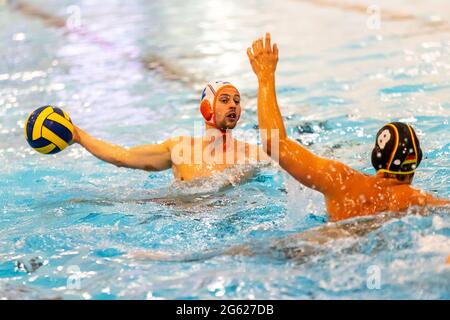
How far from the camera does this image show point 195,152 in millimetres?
4734

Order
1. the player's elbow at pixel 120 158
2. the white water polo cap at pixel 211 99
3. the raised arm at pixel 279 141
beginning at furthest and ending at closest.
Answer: the player's elbow at pixel 120 158 < the white water polo cap at pixel 211 99 < the raised arm at pixel 279 141

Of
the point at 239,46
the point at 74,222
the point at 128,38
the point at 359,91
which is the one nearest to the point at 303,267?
the point at 74,222

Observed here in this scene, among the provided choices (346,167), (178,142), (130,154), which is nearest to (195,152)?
(178,142)

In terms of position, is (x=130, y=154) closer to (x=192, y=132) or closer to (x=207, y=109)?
(x=207, y=109)

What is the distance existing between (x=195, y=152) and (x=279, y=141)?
156 centimetres

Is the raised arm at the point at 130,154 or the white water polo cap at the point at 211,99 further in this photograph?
the raised arm at the point at 130,154

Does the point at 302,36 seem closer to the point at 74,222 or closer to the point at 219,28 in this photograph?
the point at 219,28

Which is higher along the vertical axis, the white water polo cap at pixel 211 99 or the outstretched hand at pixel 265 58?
the outstretched hand at pixel 265 58

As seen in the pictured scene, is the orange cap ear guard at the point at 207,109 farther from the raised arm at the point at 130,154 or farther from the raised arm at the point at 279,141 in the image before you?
the raised arm at the point at 279,141

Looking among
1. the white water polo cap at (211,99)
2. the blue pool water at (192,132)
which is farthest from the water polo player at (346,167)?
the white water polo cap at (211,99)

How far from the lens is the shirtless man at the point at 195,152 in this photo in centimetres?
467

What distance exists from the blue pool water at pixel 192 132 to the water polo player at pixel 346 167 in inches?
5.4
